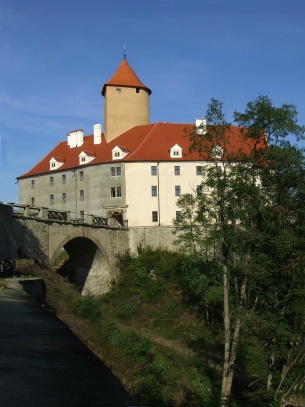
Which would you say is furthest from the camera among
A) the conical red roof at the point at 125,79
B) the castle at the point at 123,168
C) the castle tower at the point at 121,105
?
the conical red roof at the point at 125,79

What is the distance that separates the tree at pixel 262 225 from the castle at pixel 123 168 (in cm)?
2825

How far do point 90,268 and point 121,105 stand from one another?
22155 mm

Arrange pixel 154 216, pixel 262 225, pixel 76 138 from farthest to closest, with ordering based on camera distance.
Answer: pixel 76 138 → pixel 154 216 → pixel 262 225

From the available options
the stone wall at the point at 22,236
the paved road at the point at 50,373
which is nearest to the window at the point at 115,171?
the stone wall at the point at 22,236

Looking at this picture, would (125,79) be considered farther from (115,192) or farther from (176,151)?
(115,192)

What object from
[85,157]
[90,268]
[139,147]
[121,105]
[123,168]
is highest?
[121,105]

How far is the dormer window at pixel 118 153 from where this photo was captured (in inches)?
2306

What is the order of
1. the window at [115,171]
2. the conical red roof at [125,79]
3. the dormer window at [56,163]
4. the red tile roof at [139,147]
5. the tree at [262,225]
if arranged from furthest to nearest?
the conical red roof at [125,79] < the dormer window at [56,163] < the red tile roof at [139,147] < the window at [115,171] < the tree at [262,225]

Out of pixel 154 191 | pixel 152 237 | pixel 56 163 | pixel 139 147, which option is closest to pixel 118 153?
pixel 139 147

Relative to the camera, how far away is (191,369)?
31062 millimetres

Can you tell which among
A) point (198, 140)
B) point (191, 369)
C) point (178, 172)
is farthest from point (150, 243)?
point (198, 140)

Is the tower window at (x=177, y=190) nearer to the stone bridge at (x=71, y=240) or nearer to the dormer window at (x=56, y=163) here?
the stone bridge at (x=71, y=240)

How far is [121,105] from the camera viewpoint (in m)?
64.1

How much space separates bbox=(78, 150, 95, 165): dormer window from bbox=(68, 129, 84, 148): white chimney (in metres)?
6.23
